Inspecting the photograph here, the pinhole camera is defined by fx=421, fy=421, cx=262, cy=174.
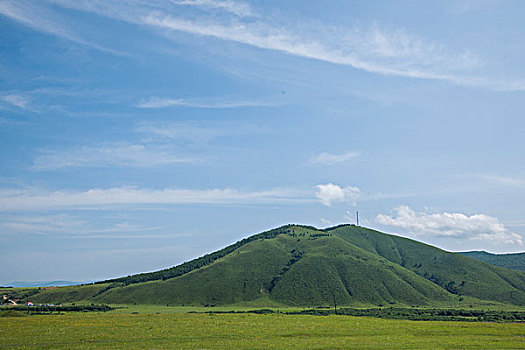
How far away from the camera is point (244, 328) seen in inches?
3157

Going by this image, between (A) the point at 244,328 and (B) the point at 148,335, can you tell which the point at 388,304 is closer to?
(A) the point at 244,328

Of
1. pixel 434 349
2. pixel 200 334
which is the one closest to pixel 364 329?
pixel 434 349

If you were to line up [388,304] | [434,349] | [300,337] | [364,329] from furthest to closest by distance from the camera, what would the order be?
1. [388,304]
2. [364,329]
3. [300,337]
4. [434,349]

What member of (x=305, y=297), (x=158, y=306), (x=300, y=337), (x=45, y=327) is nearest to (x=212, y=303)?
(x=158, y=306)

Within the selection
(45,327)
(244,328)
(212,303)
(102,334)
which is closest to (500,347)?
(244,328)

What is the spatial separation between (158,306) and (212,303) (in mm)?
24965

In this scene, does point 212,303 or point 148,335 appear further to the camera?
point 212,303

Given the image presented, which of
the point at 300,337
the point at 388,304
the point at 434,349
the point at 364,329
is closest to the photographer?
the point at 434,349

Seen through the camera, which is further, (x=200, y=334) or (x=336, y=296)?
(x=336, y=296)

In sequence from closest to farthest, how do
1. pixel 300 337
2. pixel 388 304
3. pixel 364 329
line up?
pixel 300 337, pixel 364 329, pixel 388 304

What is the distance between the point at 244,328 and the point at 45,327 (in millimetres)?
39281

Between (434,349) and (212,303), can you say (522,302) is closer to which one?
(212,303)

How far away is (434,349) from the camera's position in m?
57.6

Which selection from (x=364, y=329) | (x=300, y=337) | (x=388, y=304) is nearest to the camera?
(x=300, y=337)
